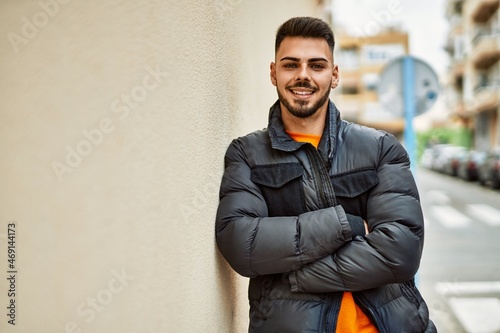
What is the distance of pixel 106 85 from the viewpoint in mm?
1787

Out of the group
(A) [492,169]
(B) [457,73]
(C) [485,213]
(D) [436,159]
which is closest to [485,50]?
(D) [436,159]

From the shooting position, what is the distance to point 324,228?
6.35 ft

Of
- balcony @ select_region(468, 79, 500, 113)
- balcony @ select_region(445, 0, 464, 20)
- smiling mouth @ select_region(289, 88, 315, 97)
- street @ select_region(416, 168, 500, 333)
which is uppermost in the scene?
balcony @ select_region(445, 0, 464, 20)

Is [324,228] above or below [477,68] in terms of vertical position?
below

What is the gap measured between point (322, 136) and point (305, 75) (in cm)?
28

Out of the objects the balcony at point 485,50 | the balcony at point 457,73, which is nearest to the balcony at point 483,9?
the balcony at point 485,50

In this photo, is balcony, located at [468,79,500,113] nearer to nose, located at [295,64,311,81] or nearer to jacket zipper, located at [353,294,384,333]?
nose, located at [295,64,311,81]

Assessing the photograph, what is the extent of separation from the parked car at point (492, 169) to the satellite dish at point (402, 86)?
12955 millimetres

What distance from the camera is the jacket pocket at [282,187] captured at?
2.14 metres

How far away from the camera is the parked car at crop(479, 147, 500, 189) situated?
56.1 feet

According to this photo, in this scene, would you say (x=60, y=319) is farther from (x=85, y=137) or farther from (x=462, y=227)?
(x=462, y=227)

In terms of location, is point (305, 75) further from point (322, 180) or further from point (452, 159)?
point (452, 159)

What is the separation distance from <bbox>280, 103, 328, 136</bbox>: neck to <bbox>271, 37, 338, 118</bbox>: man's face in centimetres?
5

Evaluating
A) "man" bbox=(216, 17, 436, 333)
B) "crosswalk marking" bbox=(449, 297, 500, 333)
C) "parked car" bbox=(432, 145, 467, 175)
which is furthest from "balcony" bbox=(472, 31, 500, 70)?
"man" bbox=(216, 17, 436, 333)
